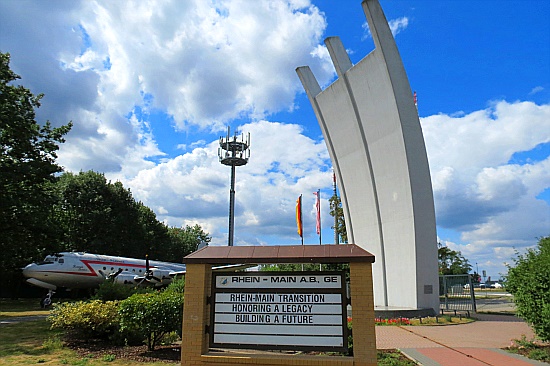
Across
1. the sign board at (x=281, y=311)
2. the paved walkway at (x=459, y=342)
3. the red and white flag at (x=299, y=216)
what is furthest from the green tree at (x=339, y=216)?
the sign board at (x=281, y=311)

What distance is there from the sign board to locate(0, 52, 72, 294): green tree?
1891cm

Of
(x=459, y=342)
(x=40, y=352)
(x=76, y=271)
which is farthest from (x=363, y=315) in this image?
(x=76, y=271)

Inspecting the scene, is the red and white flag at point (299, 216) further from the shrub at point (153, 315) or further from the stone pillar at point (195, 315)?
the stone pillar at point (195, 315)

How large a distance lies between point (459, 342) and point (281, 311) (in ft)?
25.9

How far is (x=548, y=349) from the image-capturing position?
10078 millimetres

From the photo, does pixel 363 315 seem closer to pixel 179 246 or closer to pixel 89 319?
pixel 89 319

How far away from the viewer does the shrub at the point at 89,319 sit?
36.5ft

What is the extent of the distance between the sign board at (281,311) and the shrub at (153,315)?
3686mm

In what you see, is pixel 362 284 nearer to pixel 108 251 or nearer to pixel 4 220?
pixel 4 220

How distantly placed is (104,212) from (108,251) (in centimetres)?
389

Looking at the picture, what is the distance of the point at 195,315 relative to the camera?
6.87 metres

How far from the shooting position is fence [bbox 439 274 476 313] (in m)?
21.2

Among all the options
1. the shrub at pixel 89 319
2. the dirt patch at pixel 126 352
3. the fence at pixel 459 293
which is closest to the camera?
the dirt patch at pixel 126 352

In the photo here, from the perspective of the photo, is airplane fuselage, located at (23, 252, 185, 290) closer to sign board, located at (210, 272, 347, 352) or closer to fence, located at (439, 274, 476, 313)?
fence, located at (439, 274, 476, 313)
